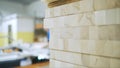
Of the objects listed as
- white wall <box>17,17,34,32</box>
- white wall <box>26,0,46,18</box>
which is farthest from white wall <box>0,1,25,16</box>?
white wall <box>17,17,34,32</box>

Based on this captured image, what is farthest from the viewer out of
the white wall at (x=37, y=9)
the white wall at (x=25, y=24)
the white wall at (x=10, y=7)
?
the white wall at (x=10, y=7)

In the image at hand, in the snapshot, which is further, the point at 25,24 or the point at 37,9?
the point at 37,9

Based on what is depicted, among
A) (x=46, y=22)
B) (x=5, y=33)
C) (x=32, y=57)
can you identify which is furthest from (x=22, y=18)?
(x=46, y=22)

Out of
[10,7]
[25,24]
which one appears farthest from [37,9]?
[10,7]

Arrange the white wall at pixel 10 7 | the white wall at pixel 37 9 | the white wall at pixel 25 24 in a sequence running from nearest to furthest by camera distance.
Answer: the white wall at pixel 25 24 < the white wall at pixel 37 9 < the white wall at pixel 10 7

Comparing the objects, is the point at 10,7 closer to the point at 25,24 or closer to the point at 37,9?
the point at 37,9

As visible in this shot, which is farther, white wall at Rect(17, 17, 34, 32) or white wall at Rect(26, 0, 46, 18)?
white wall at Rect(26, 0, 46, 18)

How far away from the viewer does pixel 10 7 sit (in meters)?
7.83

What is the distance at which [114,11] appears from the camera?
1.49ft

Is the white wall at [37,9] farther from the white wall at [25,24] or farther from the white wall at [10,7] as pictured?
the white wall at [25,24]

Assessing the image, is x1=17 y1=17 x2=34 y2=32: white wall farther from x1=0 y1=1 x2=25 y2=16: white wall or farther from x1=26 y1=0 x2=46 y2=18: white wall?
x1=0 y1=1 x2=25 y2=16: white wall

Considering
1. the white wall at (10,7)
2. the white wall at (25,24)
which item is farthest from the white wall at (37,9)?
the white wall at (25,24)

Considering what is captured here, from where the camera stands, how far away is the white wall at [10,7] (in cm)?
765

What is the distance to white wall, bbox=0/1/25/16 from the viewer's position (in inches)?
301
